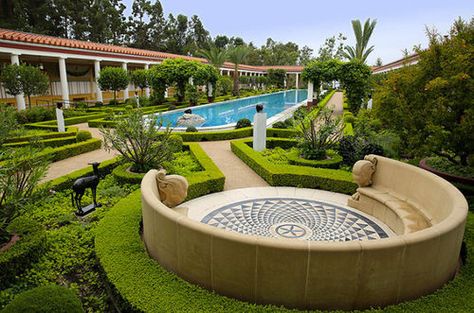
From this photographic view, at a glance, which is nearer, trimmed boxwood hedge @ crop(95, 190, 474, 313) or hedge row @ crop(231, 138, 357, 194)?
trimmed boxwood hedge @ crop(95, 190, 474, 313)

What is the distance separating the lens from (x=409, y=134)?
7949 mm

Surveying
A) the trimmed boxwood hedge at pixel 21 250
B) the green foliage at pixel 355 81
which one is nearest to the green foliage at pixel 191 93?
the green foliage at pixel 355 81

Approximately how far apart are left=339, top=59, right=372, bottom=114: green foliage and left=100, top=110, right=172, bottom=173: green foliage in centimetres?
1705

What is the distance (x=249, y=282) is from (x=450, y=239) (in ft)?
8.03

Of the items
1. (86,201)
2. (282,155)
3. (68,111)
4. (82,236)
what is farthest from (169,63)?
(82,236)

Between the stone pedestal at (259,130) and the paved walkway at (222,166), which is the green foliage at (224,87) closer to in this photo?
the paved walkway at (222,166)

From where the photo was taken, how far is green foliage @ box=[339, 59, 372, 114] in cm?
2234

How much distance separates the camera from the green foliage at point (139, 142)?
8.66 metres

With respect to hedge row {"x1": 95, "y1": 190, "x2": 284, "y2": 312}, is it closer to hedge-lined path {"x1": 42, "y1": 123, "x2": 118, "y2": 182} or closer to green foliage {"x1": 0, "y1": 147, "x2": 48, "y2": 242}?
green foliage {"x1": 0, "y1": 147, "x2": 48, "y2": 242}

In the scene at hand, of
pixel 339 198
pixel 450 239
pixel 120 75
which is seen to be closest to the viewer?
pixel 450 239

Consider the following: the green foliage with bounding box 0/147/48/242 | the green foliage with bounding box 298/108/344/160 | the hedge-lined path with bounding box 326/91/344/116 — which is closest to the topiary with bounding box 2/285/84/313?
the green foliage with bounding box 0/147/48/242

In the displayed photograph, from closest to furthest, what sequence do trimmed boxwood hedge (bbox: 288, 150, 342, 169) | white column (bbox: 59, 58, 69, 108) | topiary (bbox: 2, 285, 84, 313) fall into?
topiary (bbox: 2, 285, 84, 313), trimmed boxwood hedge (bbox: 288, 150, 342, 169), white column (bbox: 59, 58, 69, 108)

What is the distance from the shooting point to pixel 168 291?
3.83 m

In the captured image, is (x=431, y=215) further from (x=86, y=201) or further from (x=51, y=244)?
(x=86, y=201)
